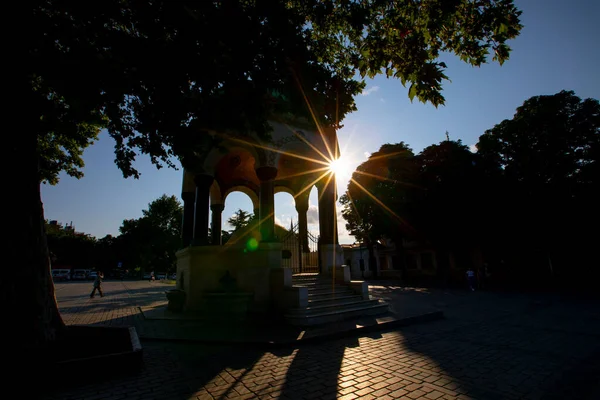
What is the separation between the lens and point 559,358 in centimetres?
498

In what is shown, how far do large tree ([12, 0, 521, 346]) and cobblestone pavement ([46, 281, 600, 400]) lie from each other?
2.47 metres

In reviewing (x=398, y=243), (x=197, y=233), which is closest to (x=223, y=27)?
(x=197, y=233)

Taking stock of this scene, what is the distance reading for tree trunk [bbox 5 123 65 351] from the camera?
15.7 ft

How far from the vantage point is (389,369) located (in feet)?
15.1

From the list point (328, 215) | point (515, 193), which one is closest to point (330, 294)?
point (328, 215)

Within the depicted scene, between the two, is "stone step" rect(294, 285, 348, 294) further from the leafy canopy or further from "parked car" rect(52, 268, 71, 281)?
"parked car" rect(52, 268, 71, 281)

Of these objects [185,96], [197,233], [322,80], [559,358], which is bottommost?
[559,358]

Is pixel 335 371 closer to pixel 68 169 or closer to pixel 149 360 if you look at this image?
pixel 149 360

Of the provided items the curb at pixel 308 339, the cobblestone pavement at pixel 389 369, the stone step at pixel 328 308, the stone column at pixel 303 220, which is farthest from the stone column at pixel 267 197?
the cobblestone pavement at pixel 389 369

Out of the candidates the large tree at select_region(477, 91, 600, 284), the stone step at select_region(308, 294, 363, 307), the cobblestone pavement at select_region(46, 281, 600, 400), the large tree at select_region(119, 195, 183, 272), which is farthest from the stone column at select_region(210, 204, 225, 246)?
the large tree at select_region(119, 195, 183, 272)

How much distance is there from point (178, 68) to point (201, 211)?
6581 mm

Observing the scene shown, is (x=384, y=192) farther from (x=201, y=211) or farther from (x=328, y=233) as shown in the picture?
(x=201, y=211)

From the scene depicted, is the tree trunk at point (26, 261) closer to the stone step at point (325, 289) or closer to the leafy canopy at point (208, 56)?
the leafy canopy at point (208, 56)

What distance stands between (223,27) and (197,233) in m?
7.76
